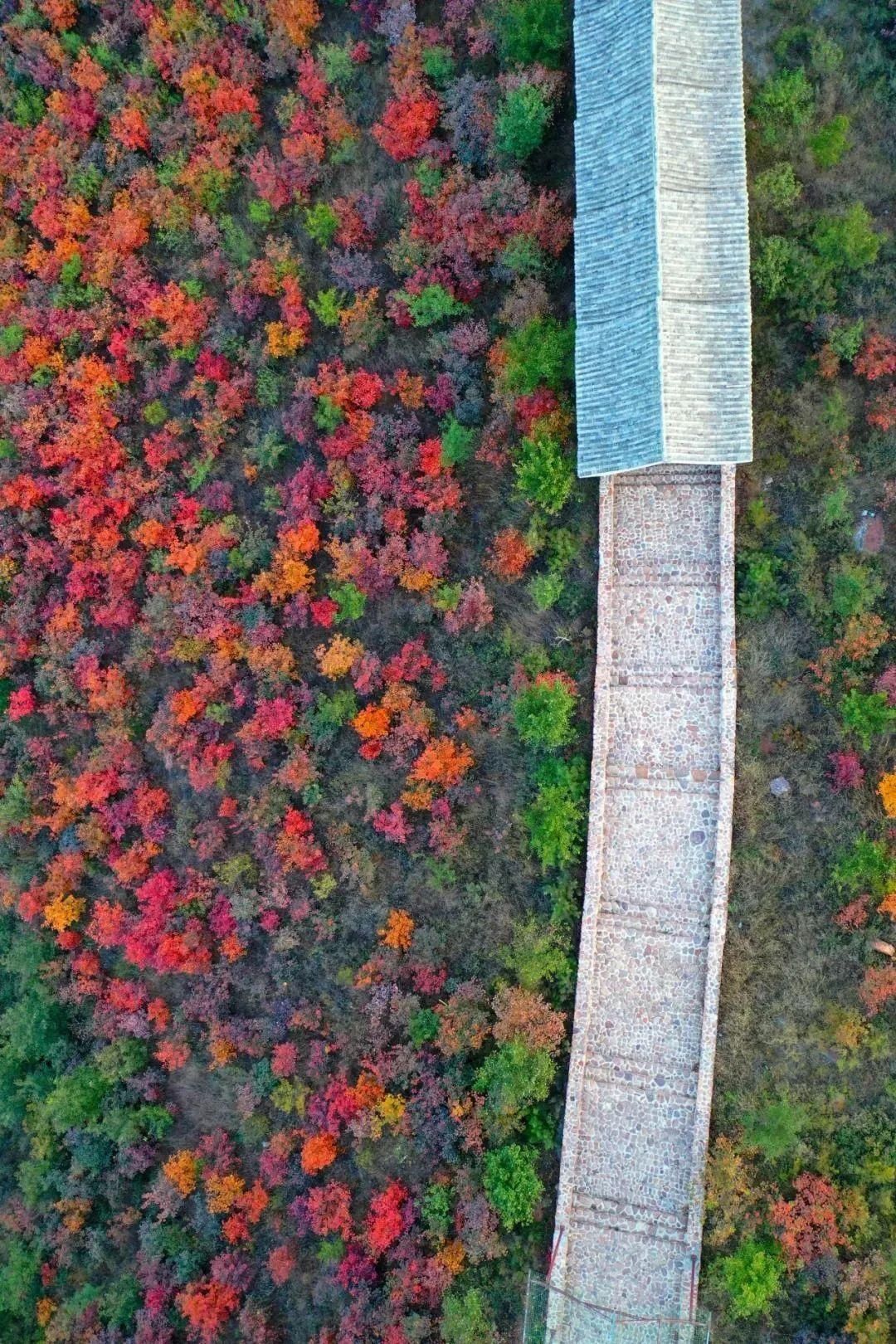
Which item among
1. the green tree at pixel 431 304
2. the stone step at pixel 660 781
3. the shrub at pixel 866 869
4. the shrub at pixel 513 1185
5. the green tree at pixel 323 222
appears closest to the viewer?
the shrub at pixel 866 869

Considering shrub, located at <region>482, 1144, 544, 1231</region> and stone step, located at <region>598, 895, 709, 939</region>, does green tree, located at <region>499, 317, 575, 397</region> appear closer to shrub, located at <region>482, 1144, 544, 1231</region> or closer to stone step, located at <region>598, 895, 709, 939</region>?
stone step, located at <region>598, 895, 709, 939</region>

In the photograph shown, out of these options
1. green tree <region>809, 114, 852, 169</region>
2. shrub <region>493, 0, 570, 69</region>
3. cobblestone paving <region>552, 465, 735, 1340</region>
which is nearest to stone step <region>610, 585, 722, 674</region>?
cobblestone paving <region>552, 465, 735, 1340</region>

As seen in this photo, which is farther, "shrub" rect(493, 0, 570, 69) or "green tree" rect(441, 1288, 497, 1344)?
"shrub" rect(493, 0, 570, 69)

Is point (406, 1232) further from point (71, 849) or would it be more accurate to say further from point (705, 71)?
point (705, 71)

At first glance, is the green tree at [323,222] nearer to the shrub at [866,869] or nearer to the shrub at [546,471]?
the shrub at [546,471]

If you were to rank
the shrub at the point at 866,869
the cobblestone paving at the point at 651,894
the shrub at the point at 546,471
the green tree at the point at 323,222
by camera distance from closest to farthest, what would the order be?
the shrub at the point at 866,869 < the cobblestone paving at the point at 651,894 < the shrub at the point at 546,471 < the green tree at the point at 323,222

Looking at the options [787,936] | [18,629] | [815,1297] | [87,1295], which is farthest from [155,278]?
[815,1297]

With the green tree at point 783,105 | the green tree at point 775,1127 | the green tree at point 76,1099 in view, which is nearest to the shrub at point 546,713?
the green tree at point 775,1127
